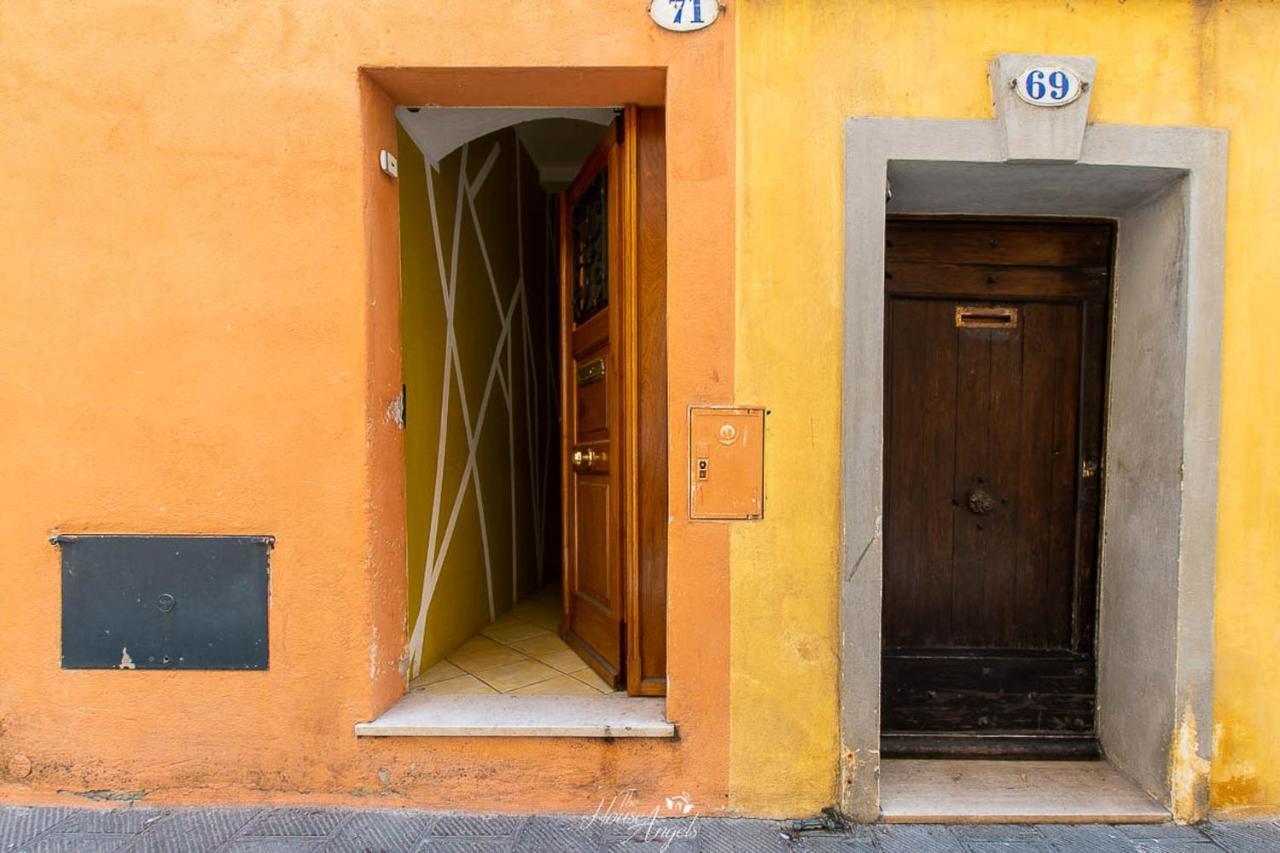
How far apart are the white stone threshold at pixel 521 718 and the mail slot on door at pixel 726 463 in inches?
35.9

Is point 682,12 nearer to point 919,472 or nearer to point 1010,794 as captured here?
point 919,472

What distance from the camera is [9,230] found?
262 cm

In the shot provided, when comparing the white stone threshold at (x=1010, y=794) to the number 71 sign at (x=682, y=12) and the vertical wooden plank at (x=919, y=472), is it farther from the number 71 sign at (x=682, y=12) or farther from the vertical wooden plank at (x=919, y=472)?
the number 71 sign at (x=682, y=12)

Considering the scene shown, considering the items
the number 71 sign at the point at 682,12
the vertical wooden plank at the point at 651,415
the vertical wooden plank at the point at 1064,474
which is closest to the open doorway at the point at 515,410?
the vertical wooden plank at the point at 651,415

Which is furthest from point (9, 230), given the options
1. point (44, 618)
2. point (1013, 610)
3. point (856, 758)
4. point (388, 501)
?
point (1013, 610)

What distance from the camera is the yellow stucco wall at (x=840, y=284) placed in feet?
8.43

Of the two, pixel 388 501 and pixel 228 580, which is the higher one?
pixel 388 501

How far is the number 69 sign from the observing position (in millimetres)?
2516

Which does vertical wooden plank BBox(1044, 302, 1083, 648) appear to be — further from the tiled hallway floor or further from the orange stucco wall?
the tiled hallway floor

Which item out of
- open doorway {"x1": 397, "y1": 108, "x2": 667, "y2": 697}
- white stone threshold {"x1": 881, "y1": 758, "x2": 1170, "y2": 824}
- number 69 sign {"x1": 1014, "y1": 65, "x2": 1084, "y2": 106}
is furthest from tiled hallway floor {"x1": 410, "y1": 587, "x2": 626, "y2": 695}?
number 69 sign {"x1": 1014, "y1": 65, "x2": 1084, "y2": 106}

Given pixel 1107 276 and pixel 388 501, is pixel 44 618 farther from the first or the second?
pixel 1107 276

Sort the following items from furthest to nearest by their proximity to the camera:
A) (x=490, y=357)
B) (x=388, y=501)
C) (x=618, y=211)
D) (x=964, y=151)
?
(x=490, y=357) < (x=618, y=211) < (x=388, y=501) < (x=964, y=151)

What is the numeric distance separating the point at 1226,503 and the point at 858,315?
5.67 feet

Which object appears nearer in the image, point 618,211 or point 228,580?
point 228,580
